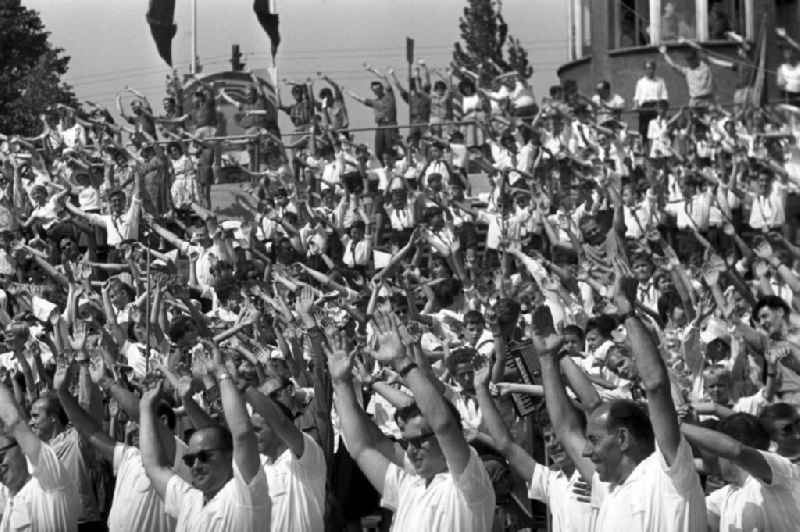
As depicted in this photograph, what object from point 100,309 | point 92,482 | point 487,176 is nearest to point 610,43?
point 487,176

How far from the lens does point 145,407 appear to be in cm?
798

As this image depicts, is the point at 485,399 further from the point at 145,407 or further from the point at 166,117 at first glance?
the point at 166,117

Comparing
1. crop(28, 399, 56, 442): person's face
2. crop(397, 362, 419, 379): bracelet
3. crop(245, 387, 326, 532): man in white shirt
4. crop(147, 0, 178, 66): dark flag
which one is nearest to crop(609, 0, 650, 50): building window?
crop(147, 0, 178, 66): dark flag

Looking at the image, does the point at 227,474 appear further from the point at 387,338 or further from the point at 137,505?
the point at 137,505

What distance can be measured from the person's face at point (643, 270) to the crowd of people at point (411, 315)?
0.35 feet

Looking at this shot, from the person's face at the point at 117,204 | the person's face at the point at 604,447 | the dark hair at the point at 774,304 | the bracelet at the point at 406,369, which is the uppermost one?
the bracelet at the point at 406,369

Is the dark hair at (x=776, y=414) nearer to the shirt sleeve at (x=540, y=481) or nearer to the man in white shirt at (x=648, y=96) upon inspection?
the shirt sleeve at (x=540, y=481)

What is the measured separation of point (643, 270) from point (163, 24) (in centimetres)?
1669

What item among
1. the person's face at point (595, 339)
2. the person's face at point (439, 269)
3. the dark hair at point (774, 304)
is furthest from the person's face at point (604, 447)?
the person's face at point (439, 269)

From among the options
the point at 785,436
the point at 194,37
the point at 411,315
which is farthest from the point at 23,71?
the point at 785,436

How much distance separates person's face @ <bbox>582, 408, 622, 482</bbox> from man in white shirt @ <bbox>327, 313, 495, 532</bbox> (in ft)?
2.16

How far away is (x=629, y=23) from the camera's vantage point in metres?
30.1

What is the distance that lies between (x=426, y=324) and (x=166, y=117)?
11.9 meters

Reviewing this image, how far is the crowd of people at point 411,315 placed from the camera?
7.03 metres
